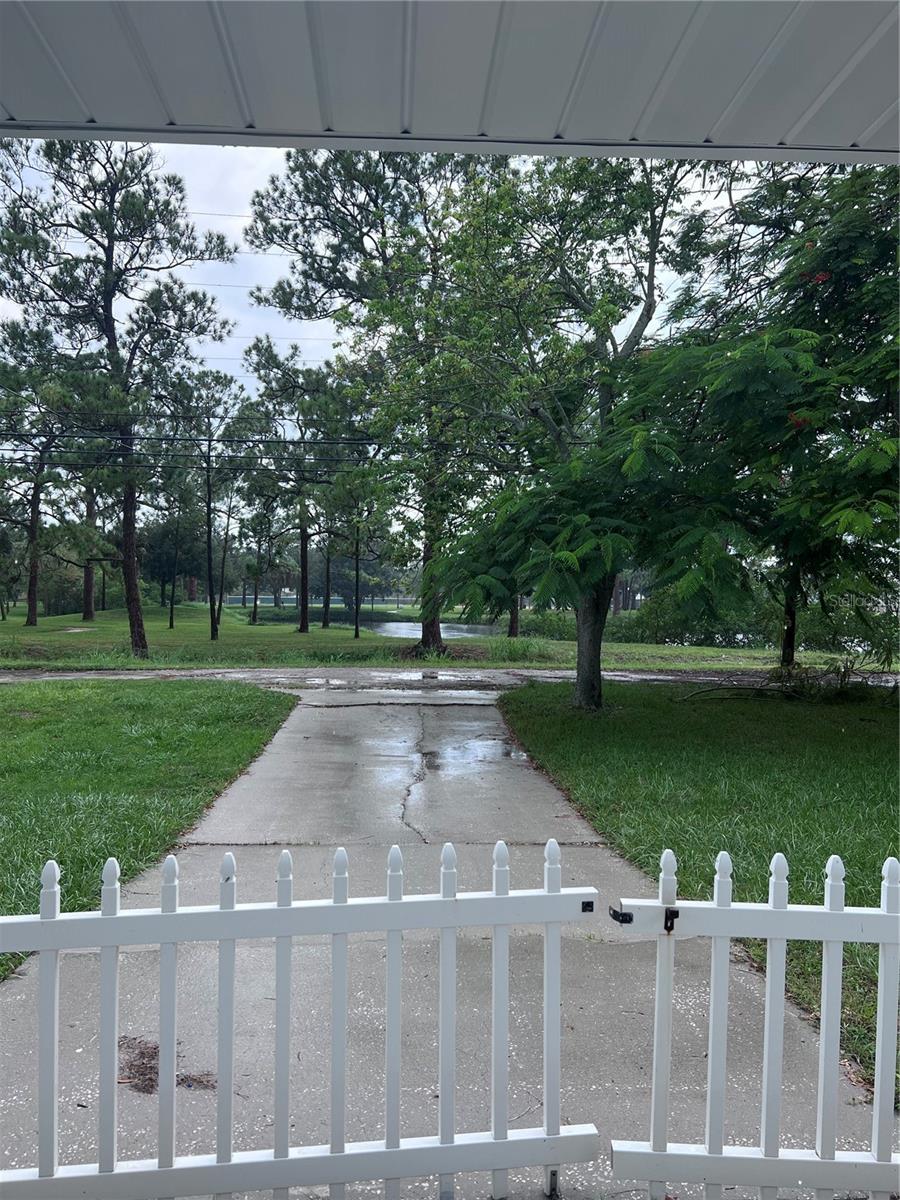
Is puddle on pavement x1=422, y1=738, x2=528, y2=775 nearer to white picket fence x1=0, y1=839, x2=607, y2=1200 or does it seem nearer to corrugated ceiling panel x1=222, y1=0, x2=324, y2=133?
white picket fence x1=0, y1=839, x2=607, y2=1200

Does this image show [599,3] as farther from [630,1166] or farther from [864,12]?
[630,1166]

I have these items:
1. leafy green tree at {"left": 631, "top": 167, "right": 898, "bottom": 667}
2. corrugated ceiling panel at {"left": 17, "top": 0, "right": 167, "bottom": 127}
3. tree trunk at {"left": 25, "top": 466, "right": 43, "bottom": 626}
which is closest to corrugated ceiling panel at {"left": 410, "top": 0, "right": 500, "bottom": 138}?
corrugated ceiling panel at {"left": 17, "top": 0, "right": 167, "bottom": 127}

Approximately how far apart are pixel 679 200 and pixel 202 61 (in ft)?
35.0

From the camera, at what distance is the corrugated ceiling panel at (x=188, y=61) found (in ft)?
5.58

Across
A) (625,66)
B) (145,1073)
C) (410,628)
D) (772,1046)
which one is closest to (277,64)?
(625,66)

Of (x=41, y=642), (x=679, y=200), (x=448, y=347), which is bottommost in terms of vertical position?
(x=41, y=642)

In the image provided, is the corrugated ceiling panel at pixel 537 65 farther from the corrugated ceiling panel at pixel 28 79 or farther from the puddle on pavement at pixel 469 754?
the puddle on pavement at pixel 469 754

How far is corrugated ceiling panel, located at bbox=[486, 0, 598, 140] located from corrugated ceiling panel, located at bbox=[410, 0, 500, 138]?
0.14 ft

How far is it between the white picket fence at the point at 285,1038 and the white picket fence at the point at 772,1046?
20 centimetres

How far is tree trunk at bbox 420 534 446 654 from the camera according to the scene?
30.7 feet

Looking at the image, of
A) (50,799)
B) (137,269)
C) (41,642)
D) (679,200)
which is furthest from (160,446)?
(50,799)

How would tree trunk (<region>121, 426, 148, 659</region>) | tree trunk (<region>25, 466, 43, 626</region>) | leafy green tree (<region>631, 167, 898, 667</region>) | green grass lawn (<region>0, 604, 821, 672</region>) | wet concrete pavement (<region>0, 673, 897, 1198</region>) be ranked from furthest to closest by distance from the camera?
tree trunk (<region>25, 466, 43, 626</region>), tree trunk (<region>121, 426, 148, 659</region>), green grass lawn (<region>0, 604, 821, 672</region>), leafy green tree (<region>631, 167, 898, 667</region>), wet concrete pavement (<region>0, 673, 897, 1198</region>)

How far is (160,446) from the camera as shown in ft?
76.7

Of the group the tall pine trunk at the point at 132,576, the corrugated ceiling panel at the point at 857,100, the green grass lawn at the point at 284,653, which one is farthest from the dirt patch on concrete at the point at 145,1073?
the tall pine trunk at the point at 132,576
